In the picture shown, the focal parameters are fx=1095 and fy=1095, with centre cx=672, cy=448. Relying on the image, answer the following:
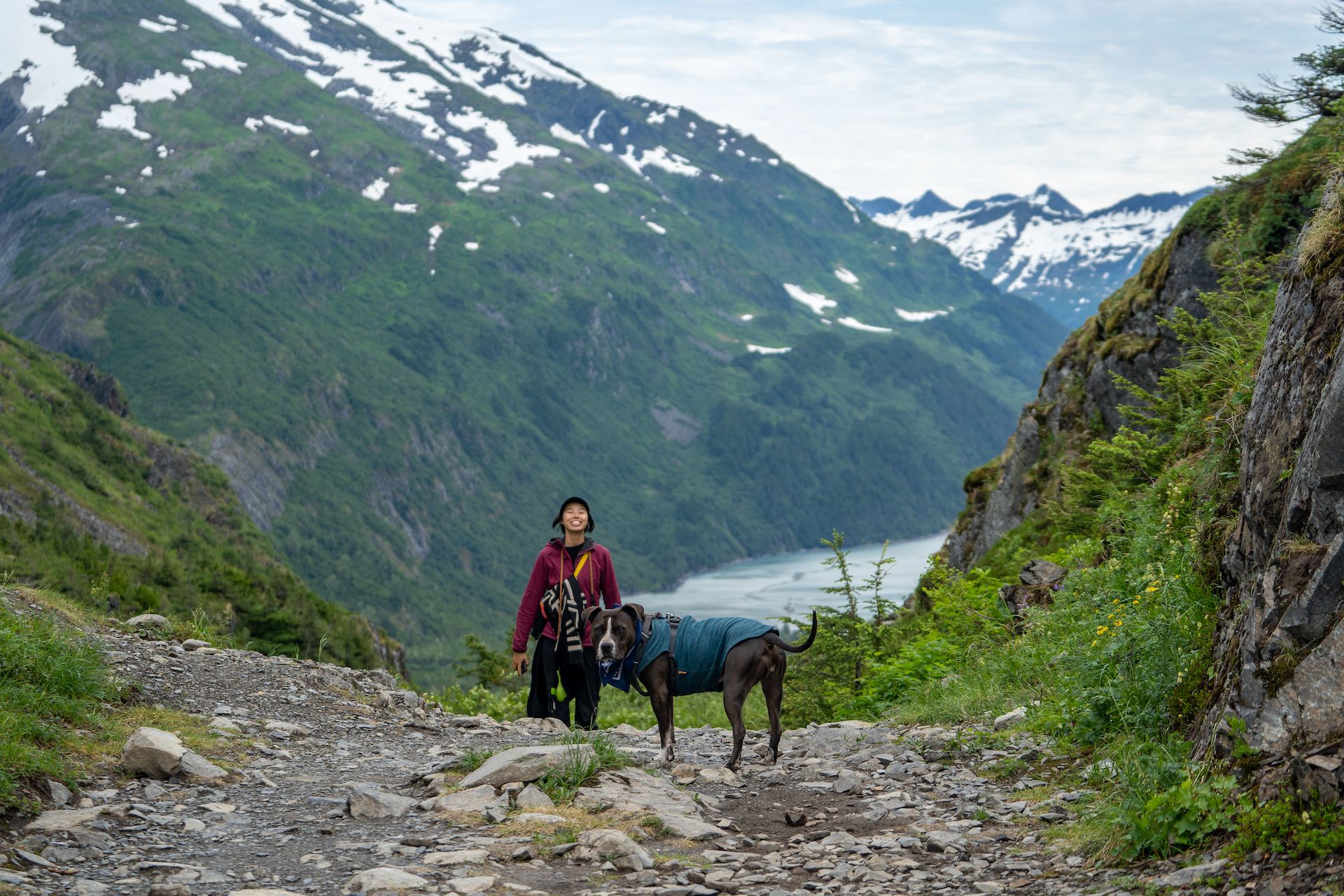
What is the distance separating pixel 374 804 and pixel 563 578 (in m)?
3.66

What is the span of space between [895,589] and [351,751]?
135049 mm

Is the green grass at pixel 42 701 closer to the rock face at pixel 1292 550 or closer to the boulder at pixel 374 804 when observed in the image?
the boulder at pixel 374 804

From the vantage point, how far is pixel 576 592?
465 inches

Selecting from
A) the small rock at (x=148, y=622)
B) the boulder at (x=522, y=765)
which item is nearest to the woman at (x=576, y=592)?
the boulder at (x=522, y=765)

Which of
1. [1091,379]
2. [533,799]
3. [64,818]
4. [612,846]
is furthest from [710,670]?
[1091,379]

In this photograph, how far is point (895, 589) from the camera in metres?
142

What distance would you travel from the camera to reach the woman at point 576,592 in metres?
11.7

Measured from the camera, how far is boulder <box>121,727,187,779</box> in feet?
30.5

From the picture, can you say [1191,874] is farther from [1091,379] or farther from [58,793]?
[1091,379]

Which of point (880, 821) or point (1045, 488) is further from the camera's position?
point (1045, 488)

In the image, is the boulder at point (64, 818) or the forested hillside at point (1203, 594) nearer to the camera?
the forested hillside at point (1203, 594)

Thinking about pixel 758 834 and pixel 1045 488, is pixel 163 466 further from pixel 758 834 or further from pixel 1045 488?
pixel 758 834

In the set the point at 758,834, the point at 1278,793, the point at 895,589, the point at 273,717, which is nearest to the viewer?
the point at 1278,793

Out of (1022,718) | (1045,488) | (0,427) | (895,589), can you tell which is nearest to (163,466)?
(0,427)
